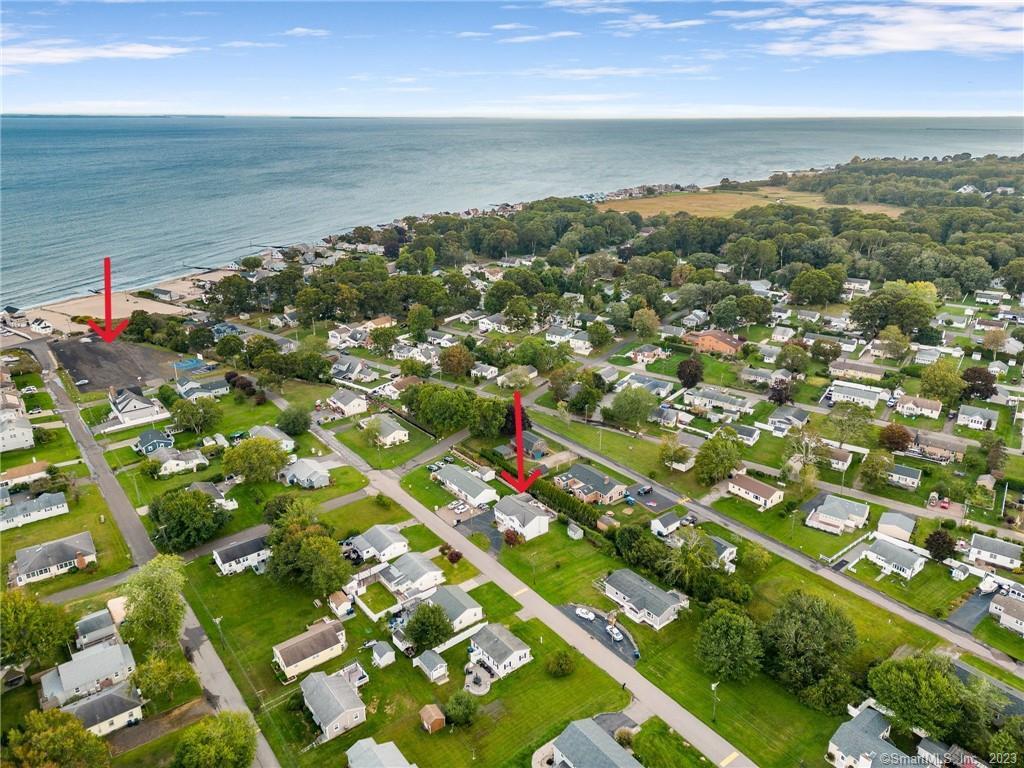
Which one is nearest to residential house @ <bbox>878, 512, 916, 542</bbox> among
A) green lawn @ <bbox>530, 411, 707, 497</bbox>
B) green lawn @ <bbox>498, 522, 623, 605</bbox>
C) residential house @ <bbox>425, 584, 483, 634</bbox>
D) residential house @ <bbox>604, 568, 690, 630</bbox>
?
green lawn @ <bbox>530, 411, 707, 497</bbox>

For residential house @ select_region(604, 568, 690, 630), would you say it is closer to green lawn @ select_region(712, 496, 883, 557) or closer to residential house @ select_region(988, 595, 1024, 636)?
green lawn @ select_region(712, 496, 883, 557)

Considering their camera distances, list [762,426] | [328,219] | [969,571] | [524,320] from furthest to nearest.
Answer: [328,219] < [524,320] < [762,426] < [969,571]

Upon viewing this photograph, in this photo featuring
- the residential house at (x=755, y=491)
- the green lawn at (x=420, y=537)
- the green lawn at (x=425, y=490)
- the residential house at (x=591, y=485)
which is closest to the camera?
the green lawn at (x=420, y=537)

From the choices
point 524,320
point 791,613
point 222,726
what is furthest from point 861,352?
point 222,726

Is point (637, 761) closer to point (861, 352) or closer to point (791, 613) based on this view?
point (791, 613)

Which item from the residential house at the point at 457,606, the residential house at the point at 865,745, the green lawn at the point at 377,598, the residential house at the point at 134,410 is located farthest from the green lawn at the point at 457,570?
the residential house at the point at 134,410

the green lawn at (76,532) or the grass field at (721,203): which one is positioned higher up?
the grass field at (721,203)

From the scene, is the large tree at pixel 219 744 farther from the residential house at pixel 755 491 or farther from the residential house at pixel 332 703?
the residential house at pixel 755 491
